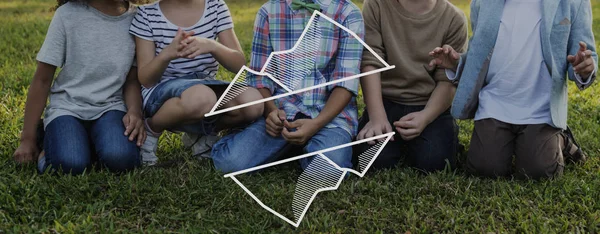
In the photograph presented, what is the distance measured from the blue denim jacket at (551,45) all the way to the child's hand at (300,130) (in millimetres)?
609

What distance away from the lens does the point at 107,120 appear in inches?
130

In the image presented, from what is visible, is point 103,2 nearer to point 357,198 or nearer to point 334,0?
point 334,0

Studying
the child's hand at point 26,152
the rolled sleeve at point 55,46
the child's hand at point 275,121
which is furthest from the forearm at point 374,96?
the child's hand at point 26,152

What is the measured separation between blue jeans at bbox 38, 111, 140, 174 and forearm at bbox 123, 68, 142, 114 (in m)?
0.09

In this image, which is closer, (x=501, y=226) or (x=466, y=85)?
(x=501, y=226)

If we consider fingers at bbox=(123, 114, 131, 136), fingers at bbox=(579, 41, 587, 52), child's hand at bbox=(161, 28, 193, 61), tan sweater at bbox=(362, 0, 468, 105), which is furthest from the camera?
tan sweater at bbox=(362, 0, 468, 105)

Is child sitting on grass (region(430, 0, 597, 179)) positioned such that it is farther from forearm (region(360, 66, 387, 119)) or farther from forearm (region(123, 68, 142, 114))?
forearm (region(123, 68, 142, 114))

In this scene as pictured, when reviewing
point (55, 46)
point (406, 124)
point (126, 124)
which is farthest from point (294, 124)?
point (55, 46)

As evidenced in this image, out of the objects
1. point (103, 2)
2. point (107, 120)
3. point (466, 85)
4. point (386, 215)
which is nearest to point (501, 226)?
point (386, 215)

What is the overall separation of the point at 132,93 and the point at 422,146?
1.28 metres

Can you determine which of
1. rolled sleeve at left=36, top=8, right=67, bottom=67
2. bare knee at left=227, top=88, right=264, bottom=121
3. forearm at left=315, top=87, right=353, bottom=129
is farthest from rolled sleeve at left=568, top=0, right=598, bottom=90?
rolled sleeve at left=36, top=8, right=67, bottom=67

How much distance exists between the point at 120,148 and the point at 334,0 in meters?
1.08

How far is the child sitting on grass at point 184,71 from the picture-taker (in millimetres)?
3209

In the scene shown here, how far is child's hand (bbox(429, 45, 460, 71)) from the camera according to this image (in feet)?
10.2
